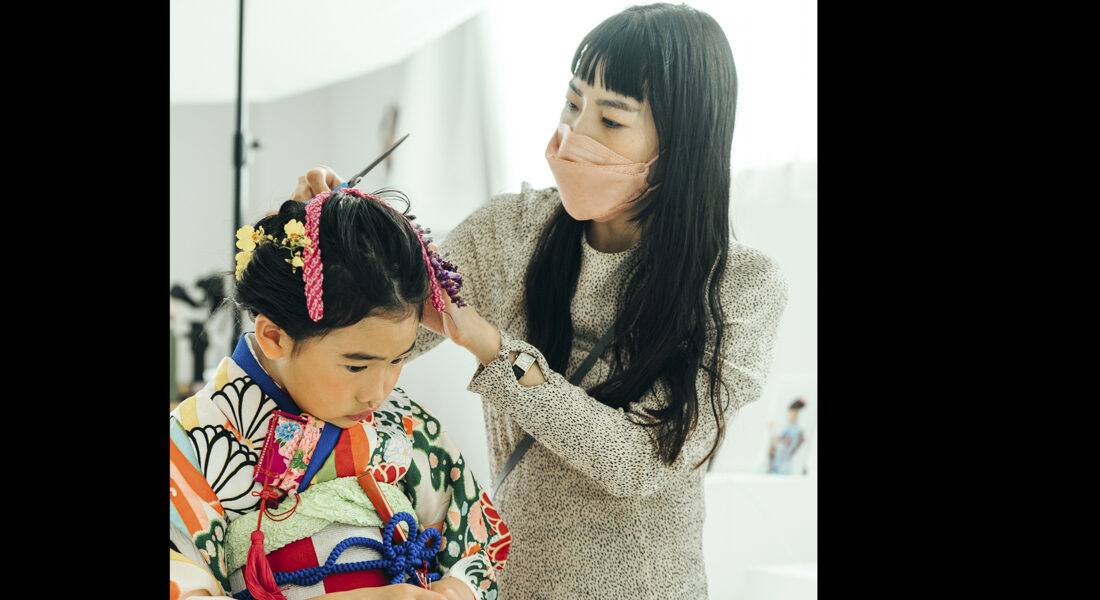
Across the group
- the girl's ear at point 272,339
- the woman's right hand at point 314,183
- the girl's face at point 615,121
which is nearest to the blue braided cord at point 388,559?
the girl's ear at point 272,339

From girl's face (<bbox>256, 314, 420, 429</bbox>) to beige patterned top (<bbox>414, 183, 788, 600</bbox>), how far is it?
0.15 m

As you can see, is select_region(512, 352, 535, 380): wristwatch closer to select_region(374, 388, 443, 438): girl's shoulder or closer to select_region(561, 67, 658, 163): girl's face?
select_region(374, 388, 443, 438): girl's shoulder

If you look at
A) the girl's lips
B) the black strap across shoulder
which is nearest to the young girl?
the girl's lips

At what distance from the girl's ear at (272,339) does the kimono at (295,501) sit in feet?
0.10

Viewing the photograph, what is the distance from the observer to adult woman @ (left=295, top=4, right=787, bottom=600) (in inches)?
42.9

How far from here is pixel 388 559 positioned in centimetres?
96

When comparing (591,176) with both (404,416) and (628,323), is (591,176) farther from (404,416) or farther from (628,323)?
(404,416)

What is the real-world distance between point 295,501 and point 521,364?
1.00 feet

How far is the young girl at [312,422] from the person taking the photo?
35.6 inches

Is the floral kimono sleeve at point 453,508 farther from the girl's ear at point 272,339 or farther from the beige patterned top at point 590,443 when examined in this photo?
the girl's ear at point 272,339
